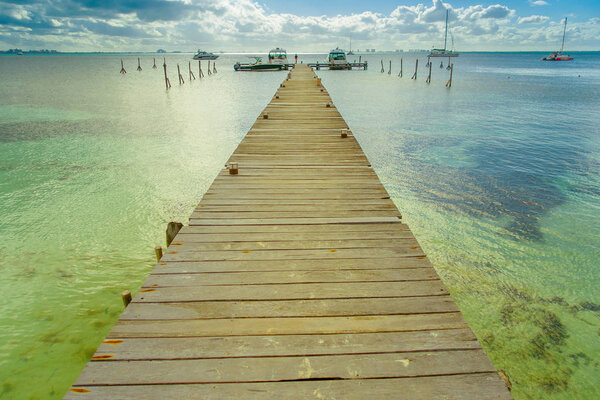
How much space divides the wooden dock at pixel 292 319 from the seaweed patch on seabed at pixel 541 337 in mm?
2785

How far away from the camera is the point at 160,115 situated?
2527 centimetres

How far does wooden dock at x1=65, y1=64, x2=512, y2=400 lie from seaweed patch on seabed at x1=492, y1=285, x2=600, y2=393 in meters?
2.78

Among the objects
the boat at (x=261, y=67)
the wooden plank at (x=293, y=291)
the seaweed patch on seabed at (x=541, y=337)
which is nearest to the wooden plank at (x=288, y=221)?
the wooden plank at (x=293, y=291)

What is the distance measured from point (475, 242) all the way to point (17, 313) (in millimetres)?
9302

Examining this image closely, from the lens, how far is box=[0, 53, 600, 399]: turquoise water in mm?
5148

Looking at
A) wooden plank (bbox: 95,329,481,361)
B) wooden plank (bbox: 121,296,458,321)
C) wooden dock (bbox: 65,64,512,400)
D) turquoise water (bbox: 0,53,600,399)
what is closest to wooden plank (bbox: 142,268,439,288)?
wooden dock (bbox: 65,64,512,400)

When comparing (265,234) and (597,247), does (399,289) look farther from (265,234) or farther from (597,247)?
(597,247)

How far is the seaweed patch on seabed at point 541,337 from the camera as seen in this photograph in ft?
15.4

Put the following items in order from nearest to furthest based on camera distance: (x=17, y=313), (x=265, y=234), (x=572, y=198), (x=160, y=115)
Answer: (x=265, y=234), (x=17, y=313), (x=572, y=198), (x=160, y=115)

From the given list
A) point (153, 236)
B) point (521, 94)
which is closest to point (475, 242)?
point (153, 236)

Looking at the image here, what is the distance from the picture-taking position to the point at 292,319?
2.85 m

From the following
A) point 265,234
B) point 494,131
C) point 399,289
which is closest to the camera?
point 399,289

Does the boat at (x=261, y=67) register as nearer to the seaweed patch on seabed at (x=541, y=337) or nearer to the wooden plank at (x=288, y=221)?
the seaweed patch on seabed at (x=541, y=337)

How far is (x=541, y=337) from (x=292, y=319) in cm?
469
